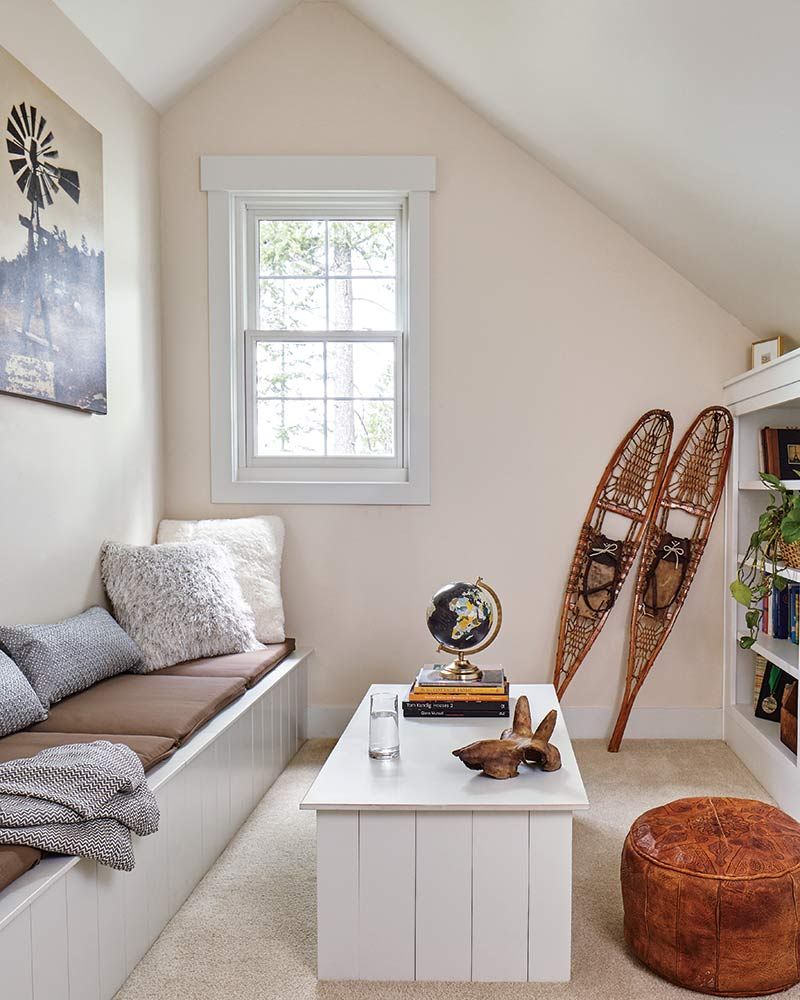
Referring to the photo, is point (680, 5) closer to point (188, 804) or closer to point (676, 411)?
point (676, 411)

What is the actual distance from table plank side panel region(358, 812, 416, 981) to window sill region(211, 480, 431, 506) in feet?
6.68

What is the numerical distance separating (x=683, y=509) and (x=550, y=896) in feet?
7.19

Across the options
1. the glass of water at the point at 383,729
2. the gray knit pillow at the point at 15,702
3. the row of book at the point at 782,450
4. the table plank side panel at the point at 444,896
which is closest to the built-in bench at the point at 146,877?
the gray knit pillow at the point at 15,702


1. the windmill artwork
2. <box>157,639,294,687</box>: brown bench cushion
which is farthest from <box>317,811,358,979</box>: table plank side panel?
the windmill artwork

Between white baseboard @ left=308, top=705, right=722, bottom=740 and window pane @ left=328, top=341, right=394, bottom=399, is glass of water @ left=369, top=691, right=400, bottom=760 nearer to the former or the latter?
white baseboard @ left=308, top=705, right=722, bottom=740

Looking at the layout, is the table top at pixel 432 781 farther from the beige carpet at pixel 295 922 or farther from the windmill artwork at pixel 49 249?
the windmill artwork at pixel 49 249

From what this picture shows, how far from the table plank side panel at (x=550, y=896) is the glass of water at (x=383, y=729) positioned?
16.5 inches

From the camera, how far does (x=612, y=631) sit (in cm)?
383

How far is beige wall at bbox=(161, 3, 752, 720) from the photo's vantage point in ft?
12.5

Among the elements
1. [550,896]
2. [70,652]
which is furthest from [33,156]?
[550,896]

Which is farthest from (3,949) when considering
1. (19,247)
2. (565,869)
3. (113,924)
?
(19,247)

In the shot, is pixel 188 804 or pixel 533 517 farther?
pixel 533 517

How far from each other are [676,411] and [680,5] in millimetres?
1880

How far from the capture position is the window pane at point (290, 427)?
401 cm
